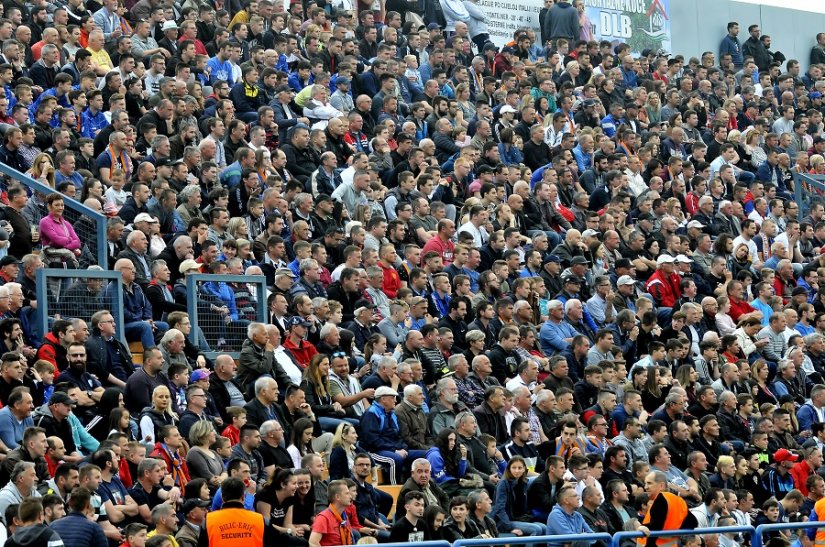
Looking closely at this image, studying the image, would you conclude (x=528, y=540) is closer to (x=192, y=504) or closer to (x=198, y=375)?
(x=192, y=504)

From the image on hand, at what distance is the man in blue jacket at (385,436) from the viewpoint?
44.2 feet

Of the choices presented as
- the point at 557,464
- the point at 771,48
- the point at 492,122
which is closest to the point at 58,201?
the point at 557,464

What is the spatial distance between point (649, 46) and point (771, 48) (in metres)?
2.98

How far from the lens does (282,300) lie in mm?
14758

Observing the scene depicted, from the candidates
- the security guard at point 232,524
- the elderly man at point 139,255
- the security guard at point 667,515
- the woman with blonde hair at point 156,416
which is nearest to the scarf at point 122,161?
the elderly man at point 139,255

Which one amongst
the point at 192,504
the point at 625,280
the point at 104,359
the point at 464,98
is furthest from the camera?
the point at 464,98

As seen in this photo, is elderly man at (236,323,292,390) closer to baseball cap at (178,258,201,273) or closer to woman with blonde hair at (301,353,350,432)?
woman with blonde hair at (301,353,350,432)

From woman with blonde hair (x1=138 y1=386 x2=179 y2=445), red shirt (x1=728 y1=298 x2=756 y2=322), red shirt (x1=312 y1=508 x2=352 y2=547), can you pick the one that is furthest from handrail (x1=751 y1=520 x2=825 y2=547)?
red shirt (x1=728 y1=298 x2=756 y2=322)

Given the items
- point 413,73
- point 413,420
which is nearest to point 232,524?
point 413,420

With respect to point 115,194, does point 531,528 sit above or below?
below

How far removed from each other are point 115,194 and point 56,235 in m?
1.61

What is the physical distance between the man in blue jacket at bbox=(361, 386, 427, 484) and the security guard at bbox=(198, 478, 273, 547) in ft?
9.70

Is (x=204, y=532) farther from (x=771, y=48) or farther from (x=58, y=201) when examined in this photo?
(x=771, y=48)

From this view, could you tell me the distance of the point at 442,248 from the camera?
1775 cm
